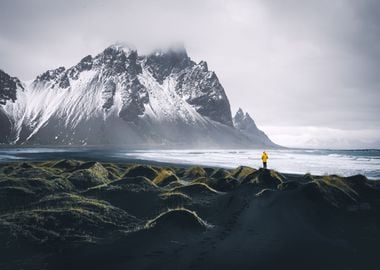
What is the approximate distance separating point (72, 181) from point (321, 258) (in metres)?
20.0

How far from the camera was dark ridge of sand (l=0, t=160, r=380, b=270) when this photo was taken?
37.7ft

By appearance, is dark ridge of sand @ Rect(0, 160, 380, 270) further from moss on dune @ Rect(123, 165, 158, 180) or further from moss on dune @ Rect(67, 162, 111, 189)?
moss on dune @ Rect(123, 165, 158, 180)

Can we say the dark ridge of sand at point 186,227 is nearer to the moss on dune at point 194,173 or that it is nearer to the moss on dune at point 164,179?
the moss on dune at point 164,179

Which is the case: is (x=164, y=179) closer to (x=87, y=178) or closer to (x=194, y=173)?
(x=87, y=178)

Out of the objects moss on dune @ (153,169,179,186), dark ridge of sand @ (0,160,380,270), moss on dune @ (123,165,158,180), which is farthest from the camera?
moss on dune @ (123,165,158,180)

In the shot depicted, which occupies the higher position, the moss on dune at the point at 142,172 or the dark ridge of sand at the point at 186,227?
the moss on dune at the point at 142,172

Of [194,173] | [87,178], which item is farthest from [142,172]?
[194,173]

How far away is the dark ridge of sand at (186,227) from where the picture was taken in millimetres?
11500

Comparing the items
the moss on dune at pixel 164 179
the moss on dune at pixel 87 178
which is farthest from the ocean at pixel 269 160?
the moss on dune at pixel 87 178

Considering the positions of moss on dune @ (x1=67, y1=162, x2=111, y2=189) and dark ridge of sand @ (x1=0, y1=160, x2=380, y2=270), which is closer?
dark ridge of sand @ (x1=0, y1=160, x2=380, y2=270)

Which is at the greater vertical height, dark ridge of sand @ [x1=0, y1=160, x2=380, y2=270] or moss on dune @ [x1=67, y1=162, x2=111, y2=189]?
moss on dune @ [x1=67, y1=162, x2=111, y2=189]

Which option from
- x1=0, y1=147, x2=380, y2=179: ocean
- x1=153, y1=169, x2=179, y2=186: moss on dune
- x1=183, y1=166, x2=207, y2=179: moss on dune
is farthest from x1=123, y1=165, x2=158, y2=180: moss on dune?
x1=0, y1=147, x2=380, y2=179: ocean

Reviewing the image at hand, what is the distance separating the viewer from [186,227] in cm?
1530

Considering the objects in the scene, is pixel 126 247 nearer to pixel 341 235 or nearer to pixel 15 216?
pixel 15 216
